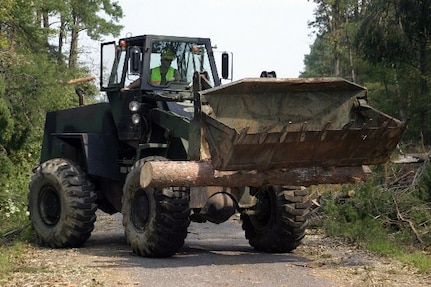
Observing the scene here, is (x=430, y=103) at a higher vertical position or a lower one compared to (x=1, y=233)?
higher

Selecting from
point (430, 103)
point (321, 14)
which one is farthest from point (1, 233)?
point (321, 14)

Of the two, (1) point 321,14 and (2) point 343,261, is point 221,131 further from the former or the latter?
(1) point 321,14

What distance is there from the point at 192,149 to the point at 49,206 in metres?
3.65

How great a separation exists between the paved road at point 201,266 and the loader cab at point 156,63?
Result: 2.49 meters

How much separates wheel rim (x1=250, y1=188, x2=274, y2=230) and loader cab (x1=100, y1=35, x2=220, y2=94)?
1.88 meters

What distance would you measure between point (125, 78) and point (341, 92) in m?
3.63

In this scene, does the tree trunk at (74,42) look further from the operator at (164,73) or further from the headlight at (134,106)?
the headlight at (134,106)

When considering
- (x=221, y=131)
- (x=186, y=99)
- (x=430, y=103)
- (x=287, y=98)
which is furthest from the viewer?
(x=430, y=103)

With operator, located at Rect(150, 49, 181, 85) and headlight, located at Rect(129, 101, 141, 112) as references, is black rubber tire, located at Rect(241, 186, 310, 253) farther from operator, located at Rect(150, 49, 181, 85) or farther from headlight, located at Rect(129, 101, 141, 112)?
operator, located at Rect(150, 49, 181, 85)

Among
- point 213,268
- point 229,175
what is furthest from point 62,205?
point 229,175

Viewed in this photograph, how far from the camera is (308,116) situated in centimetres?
1048

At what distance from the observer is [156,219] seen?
1043cm

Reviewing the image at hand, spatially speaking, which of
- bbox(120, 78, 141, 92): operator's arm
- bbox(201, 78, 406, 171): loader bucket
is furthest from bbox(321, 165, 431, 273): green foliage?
bbox(120, 78, 141, 92): operator's arm

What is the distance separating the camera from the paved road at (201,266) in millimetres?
8953
